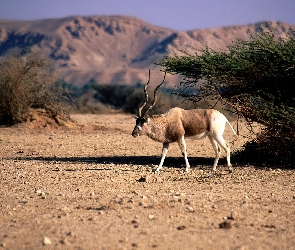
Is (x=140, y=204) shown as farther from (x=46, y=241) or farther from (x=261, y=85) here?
(x=261, y=85)

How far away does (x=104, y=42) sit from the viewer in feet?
437

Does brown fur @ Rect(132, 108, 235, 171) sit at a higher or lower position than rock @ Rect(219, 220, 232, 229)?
lower

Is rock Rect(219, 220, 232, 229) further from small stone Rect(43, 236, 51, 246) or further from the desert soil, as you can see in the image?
small stone Rect(43, 236, 51, 246)

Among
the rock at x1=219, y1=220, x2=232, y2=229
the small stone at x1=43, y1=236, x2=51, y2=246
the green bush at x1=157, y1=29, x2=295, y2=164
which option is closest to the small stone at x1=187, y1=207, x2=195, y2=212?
the rock at x1=219, y1=220, x2=232, y2=229

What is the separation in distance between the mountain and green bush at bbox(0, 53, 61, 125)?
274 ft

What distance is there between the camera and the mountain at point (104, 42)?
112 metres

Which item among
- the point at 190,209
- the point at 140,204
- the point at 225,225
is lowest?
the point at 140,204

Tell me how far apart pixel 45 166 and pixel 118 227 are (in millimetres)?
5963

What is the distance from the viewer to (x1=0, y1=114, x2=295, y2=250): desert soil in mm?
6558

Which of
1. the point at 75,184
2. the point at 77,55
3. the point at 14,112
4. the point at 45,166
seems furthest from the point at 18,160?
the point at 77,55

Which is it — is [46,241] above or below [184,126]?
above

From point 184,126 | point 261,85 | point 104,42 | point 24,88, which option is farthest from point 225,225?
point 104,42

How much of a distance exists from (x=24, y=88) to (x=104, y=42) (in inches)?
4432

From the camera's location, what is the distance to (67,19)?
144875 millimetres
